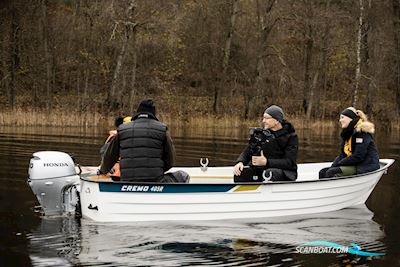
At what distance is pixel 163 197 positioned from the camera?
8023mm

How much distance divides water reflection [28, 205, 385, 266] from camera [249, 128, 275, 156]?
0.96 meters

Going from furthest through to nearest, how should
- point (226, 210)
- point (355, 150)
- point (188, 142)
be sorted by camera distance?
point (188, 142), point (355, 150), point (226, 210)

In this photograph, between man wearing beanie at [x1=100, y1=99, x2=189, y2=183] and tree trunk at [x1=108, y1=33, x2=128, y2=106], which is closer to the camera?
man wearing beanie at [x1=100, y1=99, x2=189, y2=183]

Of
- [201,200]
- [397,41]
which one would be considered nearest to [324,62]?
[397,41]

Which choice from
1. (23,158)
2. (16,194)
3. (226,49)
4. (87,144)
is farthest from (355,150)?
(226,49)

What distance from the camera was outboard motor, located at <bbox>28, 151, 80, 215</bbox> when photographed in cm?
812

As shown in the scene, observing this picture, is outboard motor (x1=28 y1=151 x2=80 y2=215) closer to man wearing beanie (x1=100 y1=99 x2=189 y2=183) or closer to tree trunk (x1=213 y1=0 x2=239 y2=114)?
man wearing beanie (x1=100 y1=99 x2=189 y2=183)

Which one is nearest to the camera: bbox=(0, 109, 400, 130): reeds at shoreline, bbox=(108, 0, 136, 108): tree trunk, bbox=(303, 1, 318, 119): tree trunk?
bbox=(0, 109, 400, 130): reeds at shoreline

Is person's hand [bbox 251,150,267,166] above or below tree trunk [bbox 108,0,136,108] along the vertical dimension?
below

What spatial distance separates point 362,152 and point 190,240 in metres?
3.24

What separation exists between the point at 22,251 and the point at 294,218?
3.60 m

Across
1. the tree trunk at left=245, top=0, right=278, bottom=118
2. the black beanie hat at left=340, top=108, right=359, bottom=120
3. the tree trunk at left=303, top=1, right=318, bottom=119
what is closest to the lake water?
the black beanie hat at left=340, top=108, right=359, bottom=120

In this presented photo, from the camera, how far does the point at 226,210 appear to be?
27.7 ft

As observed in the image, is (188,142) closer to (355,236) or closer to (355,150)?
(355,150)
